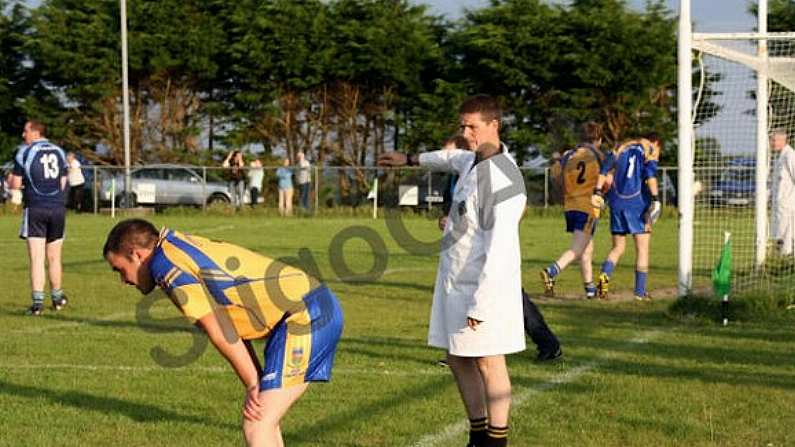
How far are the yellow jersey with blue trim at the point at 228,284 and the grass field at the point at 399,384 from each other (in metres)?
1.64

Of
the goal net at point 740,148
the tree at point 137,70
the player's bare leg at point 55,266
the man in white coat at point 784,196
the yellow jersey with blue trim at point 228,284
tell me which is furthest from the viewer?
the tree at point 137,70

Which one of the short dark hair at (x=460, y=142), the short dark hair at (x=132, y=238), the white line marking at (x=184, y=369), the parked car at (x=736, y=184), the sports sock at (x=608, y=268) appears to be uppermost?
the short dark hair at (x=460, y=142)

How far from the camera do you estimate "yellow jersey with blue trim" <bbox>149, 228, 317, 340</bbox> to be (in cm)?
531

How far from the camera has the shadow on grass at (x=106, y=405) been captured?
25.4 ft

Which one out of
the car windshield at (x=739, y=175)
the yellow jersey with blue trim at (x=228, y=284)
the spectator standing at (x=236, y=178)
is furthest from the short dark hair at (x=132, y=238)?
the spectator standing at (x=236, y=178)

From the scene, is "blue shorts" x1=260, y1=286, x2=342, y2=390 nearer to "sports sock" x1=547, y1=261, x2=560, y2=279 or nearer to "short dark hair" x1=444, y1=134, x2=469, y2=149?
"short dark hair" x1=444, y1=134, x2=469, y2=149

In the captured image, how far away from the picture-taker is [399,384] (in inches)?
350

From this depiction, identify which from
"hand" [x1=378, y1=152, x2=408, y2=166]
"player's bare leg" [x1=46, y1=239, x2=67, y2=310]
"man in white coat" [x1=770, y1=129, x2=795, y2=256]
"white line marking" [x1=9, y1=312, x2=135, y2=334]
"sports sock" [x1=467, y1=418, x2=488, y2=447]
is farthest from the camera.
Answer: "man in white coat" [x1=770, y1=129, x2=795, y2=256]

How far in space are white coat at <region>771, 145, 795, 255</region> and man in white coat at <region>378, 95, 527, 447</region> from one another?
11.1 metres

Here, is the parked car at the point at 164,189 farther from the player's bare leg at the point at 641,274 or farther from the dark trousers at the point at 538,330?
the dark trousers at the point at 538,330

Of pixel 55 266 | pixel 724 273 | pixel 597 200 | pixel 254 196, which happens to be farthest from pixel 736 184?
Result: pixel 254 196

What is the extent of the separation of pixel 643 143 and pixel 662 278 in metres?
3.17

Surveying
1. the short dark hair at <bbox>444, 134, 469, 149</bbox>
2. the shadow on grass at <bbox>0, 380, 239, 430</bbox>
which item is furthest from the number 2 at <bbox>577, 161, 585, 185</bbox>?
the shadow on grass at <bbox>0, 380, 239, 430</bbox>

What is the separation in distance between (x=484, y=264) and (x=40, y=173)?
806 cm
